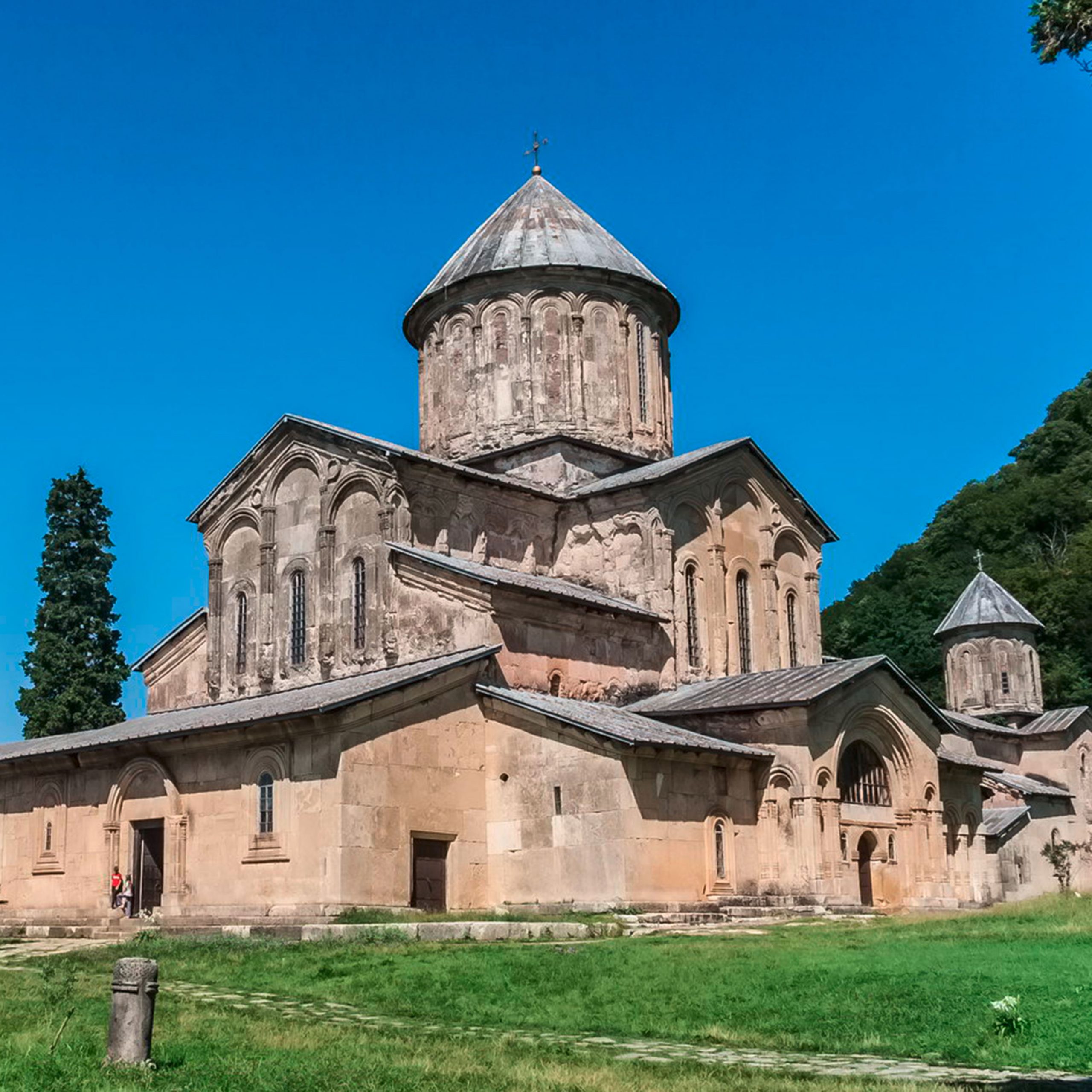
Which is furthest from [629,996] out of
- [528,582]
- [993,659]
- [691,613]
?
[993,659]

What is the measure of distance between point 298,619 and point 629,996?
1578 centimetres

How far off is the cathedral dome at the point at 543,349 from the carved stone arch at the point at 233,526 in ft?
16.8

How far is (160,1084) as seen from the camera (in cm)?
834

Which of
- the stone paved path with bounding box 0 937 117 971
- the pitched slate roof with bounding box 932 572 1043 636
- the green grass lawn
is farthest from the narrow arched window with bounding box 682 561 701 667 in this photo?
the pitched slate roof with bounding box 932 572 1043 636

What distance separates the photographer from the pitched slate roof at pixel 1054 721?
144 ft

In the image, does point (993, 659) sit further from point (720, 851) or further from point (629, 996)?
point (629, 996)

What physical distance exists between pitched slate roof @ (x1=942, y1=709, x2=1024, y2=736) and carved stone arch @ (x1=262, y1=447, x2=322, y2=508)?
877 inches

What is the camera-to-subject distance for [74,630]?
120 ft

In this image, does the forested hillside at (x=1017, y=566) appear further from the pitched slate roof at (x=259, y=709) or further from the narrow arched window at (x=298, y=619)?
the pitched slate roof at (x=259, y=709)

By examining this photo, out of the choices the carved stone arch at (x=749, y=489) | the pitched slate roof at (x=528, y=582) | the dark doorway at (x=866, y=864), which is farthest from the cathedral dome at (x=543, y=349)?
the dark doorway at (x=866, y=864)

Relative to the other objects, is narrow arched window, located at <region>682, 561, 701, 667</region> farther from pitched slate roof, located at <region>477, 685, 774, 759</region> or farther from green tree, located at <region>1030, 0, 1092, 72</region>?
green tree, located at <region>1030, 0, 1092, 72</region>

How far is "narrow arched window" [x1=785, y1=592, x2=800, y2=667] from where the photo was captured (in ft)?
100

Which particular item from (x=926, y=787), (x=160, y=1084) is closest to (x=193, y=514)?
(x=926, y=787)

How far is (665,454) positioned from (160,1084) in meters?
25.2
